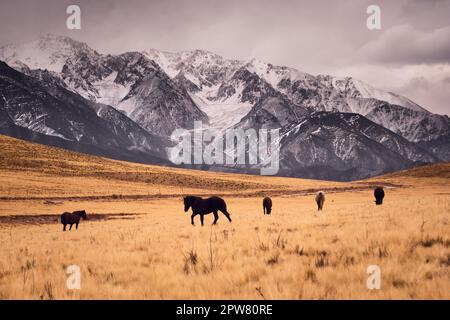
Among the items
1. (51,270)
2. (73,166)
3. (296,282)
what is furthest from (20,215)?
(73,166)

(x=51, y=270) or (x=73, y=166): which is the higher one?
(x=73, y=166)

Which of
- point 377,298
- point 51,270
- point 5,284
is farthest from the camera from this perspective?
point 51,270

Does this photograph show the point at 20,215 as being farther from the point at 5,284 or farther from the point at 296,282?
the point at 296,282

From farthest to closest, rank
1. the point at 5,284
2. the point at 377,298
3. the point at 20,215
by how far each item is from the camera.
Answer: the point at 20,215 < the point at 5,284 < the point at 377,298

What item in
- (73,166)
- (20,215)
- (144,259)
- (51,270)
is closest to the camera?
(51,270)

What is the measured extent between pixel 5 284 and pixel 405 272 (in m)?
7.85

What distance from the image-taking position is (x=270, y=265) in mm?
8883

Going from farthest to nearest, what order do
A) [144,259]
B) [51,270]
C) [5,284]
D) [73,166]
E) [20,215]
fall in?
[73,166], [20,215], [144,259], [51,270], [5,284]
